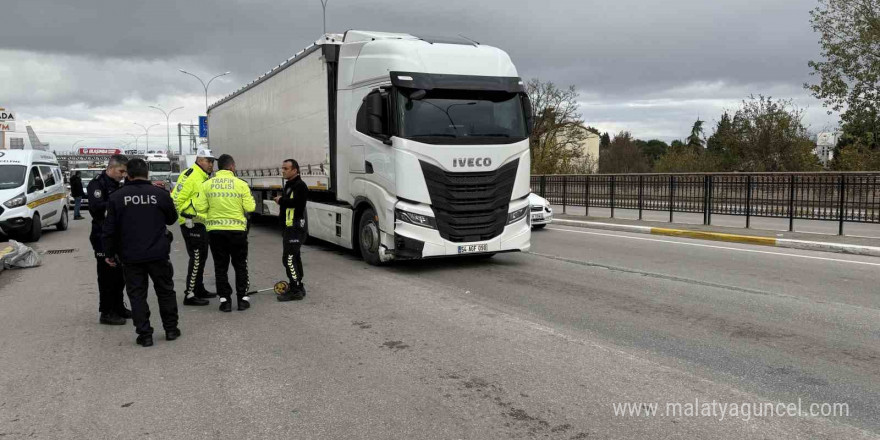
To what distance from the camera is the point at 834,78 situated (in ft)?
91.0

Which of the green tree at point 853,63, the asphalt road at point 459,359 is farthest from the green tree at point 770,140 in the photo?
the asphalt road at point 459,359

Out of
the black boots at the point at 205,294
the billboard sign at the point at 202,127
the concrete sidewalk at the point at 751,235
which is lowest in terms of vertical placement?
the black boots at the point at 205,294

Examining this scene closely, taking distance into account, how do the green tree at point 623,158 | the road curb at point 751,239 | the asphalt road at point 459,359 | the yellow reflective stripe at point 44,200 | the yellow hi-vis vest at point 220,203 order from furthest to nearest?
the green tree at point 623,158, the yellow reflective stripe at point 44,200, the road curb at point 751,239, the yellow hi-vis vest at point 220,203, the asphalt road at point 459,359

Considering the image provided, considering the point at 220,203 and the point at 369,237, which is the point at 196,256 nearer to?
the point at 220,203

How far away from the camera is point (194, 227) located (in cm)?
742

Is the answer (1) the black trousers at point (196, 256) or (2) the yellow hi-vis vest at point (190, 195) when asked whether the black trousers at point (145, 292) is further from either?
(1) the black trousers at point (196, 256)

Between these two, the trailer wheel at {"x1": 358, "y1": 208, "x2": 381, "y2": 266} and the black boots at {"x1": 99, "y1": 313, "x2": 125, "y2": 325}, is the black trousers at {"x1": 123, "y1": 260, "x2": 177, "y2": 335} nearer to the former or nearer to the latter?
the black boots at {"x1": 99, "y1": 313, "x2": 125, "y2": 325}

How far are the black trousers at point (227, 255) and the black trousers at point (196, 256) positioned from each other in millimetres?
440

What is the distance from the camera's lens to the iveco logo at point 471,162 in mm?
8656

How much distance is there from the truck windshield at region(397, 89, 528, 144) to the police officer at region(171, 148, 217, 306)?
105 inches

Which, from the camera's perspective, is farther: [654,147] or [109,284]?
[654,147]

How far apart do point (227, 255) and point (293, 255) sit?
2.54ft

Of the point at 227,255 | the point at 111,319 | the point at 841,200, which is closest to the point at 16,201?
the point at 111,319

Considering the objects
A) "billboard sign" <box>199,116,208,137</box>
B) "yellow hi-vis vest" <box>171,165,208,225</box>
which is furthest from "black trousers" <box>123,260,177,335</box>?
"billboard sign" <box>199,116,208,137</box>
